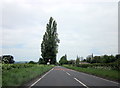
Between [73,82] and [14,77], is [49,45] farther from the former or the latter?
[14,77]

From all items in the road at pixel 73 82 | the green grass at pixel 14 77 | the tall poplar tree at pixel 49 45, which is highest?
the tall poplar tree at pixel 49 45

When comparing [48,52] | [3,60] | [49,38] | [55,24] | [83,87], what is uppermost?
[55,24]

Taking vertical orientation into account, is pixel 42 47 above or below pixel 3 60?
above

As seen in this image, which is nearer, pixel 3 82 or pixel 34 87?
pixel 3 82

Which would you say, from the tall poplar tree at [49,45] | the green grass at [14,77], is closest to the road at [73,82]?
the green grass at [14,77]

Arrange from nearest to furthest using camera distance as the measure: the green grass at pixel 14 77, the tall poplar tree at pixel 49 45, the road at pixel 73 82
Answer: the green grass at pixel 14 77
the road at pixel 73 82
the tall poplar tree at pixel 49 45

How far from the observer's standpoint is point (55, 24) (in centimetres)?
7019

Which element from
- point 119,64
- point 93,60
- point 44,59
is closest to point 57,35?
point 44,59

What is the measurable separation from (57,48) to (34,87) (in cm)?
5374

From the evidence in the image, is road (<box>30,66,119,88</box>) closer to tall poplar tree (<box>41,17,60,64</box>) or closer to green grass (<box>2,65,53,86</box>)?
green grass (<box>2,65,53,86</box>)

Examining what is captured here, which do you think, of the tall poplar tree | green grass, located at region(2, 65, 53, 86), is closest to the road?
green grass, located at region(2, 65, 53, 86)

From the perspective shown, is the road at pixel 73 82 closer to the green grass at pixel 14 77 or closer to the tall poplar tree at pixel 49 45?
the green grass at pixel 14 77

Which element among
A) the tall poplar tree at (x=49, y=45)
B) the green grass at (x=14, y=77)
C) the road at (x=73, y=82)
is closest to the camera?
the green grass at (x=14, y=77)

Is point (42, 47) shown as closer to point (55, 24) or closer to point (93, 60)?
point (55, 24)
